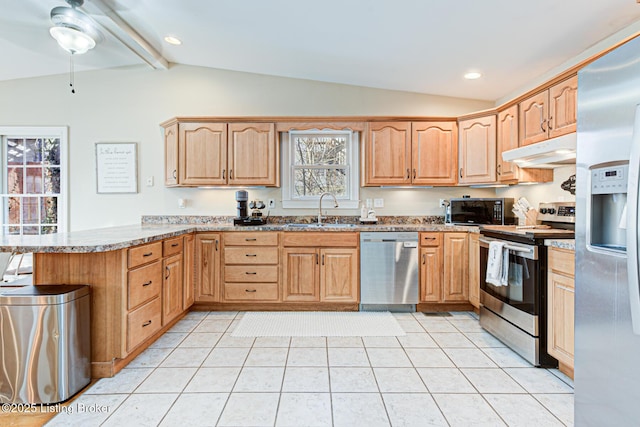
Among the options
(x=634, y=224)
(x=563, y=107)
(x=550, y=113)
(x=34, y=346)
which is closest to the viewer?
(x=634, y=224)

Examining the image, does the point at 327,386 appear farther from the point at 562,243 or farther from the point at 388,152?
the point at 388,152

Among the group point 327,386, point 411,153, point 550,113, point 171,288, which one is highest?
point 550,113

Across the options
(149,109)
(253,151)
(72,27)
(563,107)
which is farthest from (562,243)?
(149,109)

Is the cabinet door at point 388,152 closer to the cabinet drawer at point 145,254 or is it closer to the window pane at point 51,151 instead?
the cabinet drawer at point 145,254

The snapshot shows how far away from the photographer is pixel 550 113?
2.65 meters

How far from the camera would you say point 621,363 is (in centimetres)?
120

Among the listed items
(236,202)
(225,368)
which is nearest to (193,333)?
(225,368)

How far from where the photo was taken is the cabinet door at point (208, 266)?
3330 millimetres

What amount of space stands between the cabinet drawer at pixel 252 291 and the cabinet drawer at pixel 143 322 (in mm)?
825

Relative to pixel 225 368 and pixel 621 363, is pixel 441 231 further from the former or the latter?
pixel 225 368

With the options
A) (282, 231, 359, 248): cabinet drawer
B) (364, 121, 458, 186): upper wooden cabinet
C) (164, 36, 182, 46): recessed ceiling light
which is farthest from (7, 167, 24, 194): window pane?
(364, 121, 458, 186): upper wooden cabinet

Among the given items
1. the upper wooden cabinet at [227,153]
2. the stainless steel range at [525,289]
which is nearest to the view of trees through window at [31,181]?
the upper wooden cabinet at [227,153]

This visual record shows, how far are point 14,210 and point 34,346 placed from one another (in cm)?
333

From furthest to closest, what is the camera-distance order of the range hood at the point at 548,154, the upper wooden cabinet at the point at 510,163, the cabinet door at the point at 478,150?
1. the cabinet door at the point at 478,150
2. the upper wooden cabinet at the point at 510,163
3. the range hood at the point at 548,154
